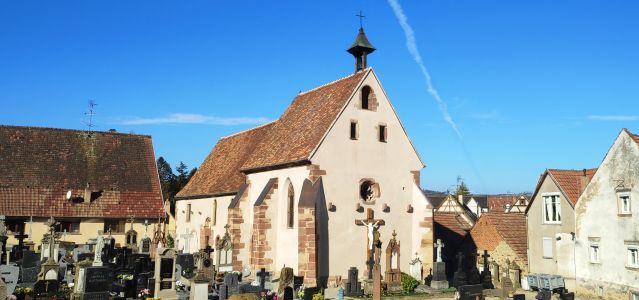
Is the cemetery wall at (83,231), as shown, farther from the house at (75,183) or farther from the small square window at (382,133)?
the small square window at (382,133)

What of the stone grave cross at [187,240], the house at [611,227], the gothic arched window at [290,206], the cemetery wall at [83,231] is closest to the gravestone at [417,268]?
the gothic arched window at [290,206]

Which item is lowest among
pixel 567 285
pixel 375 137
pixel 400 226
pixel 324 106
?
pixel 567 285

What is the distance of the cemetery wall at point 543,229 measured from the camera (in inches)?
1234

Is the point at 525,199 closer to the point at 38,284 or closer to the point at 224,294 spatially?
the point at 224,294

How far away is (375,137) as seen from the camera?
92.8 feet

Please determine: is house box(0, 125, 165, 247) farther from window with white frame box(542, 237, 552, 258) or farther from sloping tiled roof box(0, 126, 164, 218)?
window with white frame box(542, 237, 552, 258)

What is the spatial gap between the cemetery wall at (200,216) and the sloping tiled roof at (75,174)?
2120 millimetres

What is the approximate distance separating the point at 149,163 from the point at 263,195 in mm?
18633

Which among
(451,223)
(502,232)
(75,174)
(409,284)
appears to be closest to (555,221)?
(502,232)

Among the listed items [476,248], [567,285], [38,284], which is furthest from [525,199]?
[38,284]

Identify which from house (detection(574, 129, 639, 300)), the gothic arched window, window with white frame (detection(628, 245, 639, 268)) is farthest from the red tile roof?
window with white frame (detection(628, 245, 639, 268))

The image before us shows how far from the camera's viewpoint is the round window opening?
2762 centimetres

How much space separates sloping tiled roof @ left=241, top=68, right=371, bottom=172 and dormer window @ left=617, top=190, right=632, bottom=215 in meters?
13.6

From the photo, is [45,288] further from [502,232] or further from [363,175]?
[502,232]
